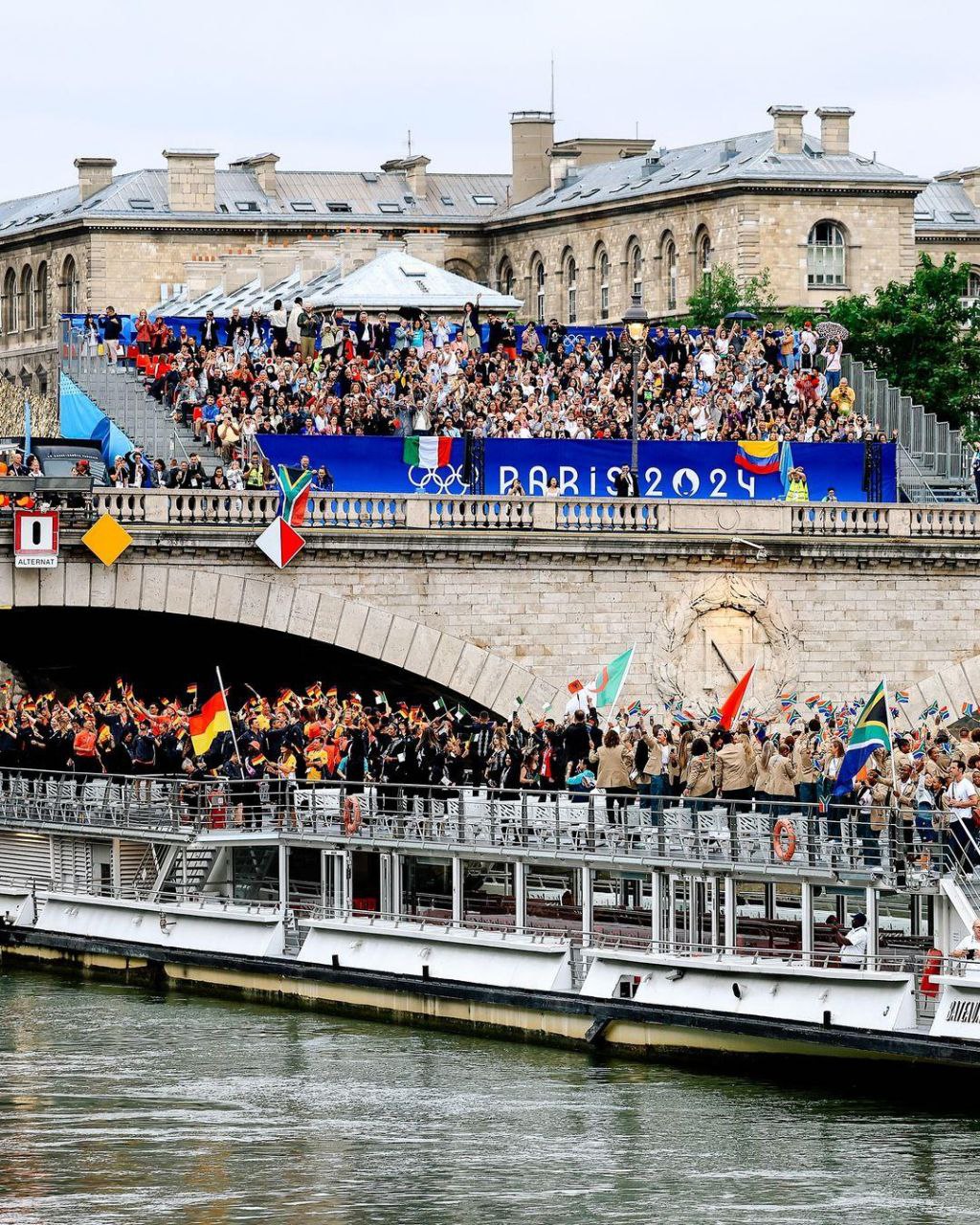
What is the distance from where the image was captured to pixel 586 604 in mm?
57781

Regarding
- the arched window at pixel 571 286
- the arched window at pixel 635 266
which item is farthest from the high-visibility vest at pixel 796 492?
the arched window at pixel 571 286

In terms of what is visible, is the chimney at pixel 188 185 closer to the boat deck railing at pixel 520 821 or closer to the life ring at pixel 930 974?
the boat deck railing at pixel 520 821

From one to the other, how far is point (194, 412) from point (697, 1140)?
2752 cm

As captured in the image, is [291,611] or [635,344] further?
[635,344]

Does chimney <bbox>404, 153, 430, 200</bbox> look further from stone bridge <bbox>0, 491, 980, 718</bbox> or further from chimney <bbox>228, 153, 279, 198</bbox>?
stone bridge <bbox>0, 491, 980, 718</bbox>

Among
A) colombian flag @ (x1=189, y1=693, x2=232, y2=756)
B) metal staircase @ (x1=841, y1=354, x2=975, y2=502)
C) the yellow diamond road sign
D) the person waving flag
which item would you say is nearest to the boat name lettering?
the person waving flag

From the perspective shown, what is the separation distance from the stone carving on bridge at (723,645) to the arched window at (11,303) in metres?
61.2

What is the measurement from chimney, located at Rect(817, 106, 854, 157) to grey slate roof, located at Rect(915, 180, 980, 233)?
38.6 ft

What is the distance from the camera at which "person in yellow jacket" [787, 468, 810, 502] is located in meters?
59.7

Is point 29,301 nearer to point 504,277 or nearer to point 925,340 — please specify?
point 504,277

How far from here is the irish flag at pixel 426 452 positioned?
2277 inches

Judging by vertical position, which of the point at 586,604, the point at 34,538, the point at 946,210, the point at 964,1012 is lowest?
the point at 964,1012

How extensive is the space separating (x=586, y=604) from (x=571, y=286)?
2188 inches

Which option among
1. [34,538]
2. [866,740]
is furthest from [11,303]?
[866,740]
